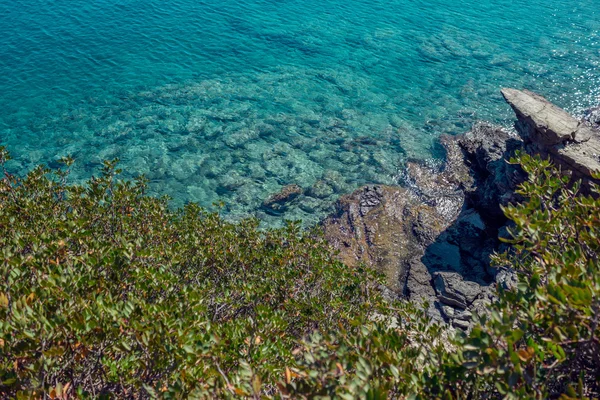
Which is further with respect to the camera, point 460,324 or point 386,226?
point 386,226

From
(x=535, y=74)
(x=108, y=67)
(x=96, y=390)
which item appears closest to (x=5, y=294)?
(x=96, y=390)

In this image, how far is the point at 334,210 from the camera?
21.7 meters

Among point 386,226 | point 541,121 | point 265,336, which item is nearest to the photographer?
point 265,336

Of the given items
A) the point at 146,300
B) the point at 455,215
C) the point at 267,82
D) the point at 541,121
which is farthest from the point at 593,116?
the point at 146,300

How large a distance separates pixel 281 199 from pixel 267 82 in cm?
1269

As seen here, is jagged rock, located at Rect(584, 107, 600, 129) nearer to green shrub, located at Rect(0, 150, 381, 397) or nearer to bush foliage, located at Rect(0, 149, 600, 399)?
bush foliage, located at Rect(0, 149, 600, 399)

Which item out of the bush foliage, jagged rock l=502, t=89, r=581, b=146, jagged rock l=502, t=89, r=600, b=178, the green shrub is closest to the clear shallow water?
jagged rock l=502, t=89, r=581, b=146

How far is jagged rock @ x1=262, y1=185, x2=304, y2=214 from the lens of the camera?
71.3ft

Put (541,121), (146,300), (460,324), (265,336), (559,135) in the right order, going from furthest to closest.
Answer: (541,121), (559,135), (460,324), (146,300), (265,336)

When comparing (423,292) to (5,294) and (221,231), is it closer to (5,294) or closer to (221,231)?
(221,231)

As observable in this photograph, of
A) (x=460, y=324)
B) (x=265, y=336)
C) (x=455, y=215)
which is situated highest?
(x=265, y=336)

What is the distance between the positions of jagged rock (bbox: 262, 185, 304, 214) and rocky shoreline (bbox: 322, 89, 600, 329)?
2194mm

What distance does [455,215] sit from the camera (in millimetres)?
21406

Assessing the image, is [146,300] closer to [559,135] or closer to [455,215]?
[559,135]
